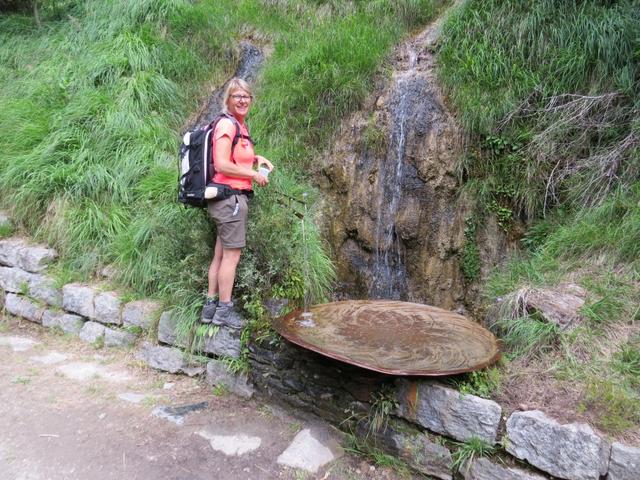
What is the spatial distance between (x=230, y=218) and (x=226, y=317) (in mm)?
789

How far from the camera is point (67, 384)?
3.63 meters

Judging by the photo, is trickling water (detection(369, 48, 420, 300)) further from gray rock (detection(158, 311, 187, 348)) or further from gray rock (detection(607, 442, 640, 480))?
gray rock (detection(607, 442, 640, 480))

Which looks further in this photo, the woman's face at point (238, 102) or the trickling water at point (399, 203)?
the trickling water at point (399, 203)

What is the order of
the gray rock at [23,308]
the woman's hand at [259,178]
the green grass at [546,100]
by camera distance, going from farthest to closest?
the gray rock at [23,308], the green grass at [546,100], the woman's hand at [259,178]

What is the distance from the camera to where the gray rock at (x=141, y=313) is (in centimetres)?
401

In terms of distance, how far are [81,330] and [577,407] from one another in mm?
4078

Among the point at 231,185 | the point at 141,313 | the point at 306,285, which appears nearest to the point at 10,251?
the point at 141,313

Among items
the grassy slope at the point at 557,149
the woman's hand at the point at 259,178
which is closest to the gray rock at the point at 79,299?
the woman's hand at the point at 259,178

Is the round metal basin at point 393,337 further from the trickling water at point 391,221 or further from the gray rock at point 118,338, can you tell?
the gray rock at point 118,338

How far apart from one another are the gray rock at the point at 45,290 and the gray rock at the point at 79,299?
13 cm

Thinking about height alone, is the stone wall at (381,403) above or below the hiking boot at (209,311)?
below

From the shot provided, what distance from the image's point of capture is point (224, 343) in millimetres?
3584


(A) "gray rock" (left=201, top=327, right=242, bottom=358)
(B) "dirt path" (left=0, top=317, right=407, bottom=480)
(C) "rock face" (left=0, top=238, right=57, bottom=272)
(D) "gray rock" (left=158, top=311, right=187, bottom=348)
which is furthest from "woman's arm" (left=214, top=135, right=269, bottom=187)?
(C) "rock face" (left=0, top=238, right=57, bottom=272)

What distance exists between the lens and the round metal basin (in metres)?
2.76
